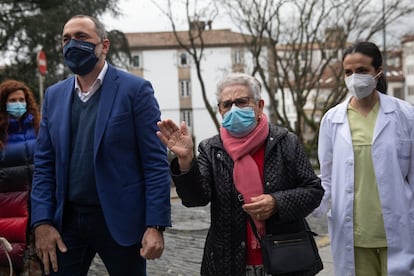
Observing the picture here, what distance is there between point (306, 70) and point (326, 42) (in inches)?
66.0

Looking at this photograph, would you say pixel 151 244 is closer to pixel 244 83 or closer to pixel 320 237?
pixel 244 83

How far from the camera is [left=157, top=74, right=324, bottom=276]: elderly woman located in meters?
2.89

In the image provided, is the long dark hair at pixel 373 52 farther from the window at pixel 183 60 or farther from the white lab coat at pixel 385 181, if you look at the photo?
the window at pixel 183 60

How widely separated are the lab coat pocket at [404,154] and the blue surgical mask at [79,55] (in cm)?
187

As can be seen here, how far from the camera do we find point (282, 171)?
2963 mm

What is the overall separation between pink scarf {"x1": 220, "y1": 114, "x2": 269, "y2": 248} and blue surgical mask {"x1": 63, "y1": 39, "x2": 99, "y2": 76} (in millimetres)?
917

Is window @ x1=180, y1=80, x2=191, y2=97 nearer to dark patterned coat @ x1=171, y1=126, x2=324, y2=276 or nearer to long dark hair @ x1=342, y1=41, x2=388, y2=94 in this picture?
long dark hair @ x1=342, y1=41, x2=388, y2=94

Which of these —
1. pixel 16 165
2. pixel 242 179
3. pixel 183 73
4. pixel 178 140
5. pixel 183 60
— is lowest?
pixel 16 165

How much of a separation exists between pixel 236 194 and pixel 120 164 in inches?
25.7

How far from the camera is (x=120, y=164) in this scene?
3.13m

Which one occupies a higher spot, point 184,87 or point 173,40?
point 173,40

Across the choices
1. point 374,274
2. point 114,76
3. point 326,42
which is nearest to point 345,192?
point 374,274

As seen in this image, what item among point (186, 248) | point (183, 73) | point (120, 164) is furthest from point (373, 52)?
point (183, 73)

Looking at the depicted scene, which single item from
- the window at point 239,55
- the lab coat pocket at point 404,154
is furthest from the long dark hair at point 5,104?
the window at point 239,55
